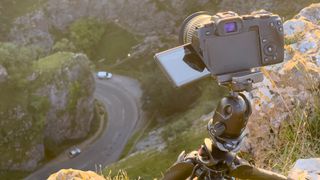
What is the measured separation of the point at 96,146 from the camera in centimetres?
4006

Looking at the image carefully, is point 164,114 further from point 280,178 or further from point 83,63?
point 280,178

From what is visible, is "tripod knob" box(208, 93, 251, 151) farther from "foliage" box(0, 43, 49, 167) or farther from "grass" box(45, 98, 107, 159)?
"grass" box(45, 98, 107, 159)

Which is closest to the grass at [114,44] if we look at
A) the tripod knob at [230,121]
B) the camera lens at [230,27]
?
the tripod knob at [230,121]

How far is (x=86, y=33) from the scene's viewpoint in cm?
5388

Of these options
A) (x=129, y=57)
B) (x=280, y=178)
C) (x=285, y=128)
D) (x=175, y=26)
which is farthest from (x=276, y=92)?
(x=175, y=26)

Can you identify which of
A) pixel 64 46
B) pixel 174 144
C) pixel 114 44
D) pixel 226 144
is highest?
pixel 226 144

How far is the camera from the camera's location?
2637 millimetres

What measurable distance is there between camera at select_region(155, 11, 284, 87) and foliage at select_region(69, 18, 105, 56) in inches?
2052

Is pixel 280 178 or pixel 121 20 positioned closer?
pixel 280 178

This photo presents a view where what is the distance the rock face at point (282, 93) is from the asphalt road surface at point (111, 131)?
30344 mm

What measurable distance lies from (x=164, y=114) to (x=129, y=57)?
11.0 m

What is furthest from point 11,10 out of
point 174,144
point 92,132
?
point 174,144

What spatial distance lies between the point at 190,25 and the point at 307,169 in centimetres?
210

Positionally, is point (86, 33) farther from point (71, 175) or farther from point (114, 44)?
point (71, 175)
